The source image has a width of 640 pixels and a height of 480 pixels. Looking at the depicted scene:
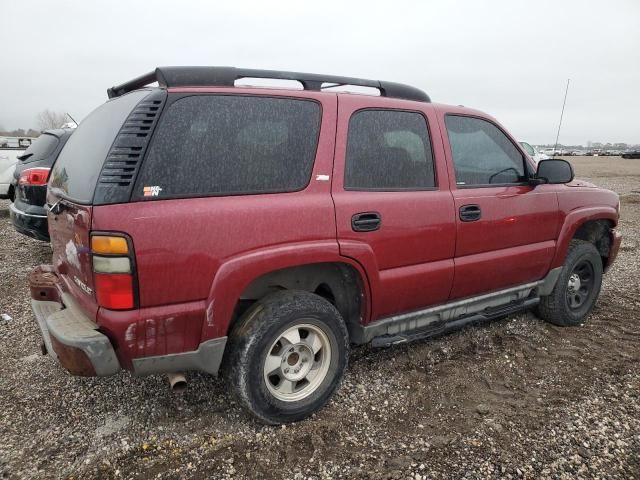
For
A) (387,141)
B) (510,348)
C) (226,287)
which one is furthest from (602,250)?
(226,287)

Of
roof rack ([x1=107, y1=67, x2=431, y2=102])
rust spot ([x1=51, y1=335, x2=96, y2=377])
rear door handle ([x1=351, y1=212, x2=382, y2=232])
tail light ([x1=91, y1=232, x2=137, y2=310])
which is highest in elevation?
roof rack ([x1=107, y1=67, x2=431, y2=102])

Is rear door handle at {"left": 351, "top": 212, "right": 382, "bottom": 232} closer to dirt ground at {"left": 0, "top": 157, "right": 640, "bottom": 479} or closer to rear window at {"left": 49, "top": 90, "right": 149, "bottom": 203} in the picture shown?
dirt ground at {"left": 0, "top": 157, "right": 640, "bottom": 479}

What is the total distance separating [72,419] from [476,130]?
10.9 feet

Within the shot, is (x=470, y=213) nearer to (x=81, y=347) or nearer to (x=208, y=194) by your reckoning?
(x=208, y=194)

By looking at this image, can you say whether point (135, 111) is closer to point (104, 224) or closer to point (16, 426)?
point (104, 224)

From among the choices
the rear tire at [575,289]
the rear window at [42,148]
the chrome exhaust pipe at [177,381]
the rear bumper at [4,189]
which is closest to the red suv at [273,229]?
the chrome exhaust pipe at [177,381]

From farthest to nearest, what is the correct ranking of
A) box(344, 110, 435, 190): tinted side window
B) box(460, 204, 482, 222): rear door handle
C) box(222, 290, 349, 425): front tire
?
1. box(460, 204, 482, 222): rear door handle
2. box(344, 110, 435, 190): tinted side window
3. box(222, 290, 349, 425): front tire

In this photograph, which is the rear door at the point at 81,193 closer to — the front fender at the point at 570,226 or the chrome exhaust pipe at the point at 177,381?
the chrome exhaust pipe at the point at 177,381

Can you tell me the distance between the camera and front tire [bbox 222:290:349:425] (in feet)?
8.12

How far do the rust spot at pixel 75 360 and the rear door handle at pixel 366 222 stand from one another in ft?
4.95

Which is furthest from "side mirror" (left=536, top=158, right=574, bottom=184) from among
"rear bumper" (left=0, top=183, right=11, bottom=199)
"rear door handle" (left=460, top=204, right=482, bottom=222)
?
"rear bumper" (left=0, top=183, right=11, bottom=199)

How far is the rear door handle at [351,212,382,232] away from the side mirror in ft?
5.44

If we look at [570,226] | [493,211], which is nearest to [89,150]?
[493,211]

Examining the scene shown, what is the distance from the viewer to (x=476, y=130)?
3527 mm
